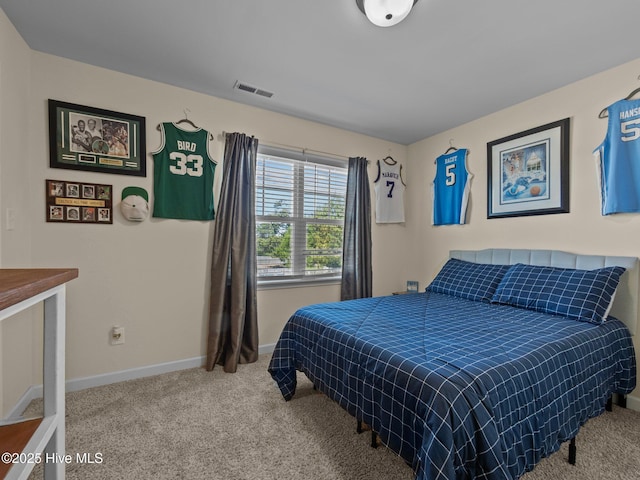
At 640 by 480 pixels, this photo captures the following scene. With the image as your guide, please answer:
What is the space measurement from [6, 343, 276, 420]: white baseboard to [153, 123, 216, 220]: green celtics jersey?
127cm

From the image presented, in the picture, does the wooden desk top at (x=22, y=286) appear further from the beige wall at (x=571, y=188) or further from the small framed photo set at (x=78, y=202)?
the beige wall at (x=571, y=188)

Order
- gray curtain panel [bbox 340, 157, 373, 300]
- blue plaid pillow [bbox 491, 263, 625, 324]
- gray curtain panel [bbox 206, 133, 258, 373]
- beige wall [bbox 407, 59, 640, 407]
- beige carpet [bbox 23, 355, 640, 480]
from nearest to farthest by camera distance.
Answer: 1. beige carpet [bbox 23, 355, 640, 480]
2. blue plaid pillow [bbox 491, 263, 625, 324]
3. beige wall [bbox 407, 59, 640, 407]
4. gray curtain panel [bbox 206, 133, 258, 373]
5. gray curtain panel [bbox 340, 157, 373, 300]

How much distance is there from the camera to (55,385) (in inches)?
35.8

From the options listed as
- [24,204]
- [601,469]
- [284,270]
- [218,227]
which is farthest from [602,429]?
[24,204]

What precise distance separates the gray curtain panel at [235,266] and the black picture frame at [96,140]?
0.70 metres

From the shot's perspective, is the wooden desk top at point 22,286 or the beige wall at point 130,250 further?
the beige wall at point 130,250

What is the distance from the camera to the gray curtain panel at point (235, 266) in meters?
2.58

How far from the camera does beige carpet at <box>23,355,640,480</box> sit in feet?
4.71

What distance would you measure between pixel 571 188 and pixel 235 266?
2.93 metres

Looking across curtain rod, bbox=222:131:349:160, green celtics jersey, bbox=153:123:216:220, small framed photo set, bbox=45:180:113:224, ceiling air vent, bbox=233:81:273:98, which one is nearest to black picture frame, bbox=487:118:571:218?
curtain rod, bbox=222:131:349:160

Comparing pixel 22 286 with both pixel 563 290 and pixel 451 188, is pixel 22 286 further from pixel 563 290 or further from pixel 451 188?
pixel 451 188

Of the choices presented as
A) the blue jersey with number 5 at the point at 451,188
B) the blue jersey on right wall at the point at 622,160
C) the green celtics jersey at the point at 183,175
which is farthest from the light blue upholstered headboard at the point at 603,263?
the green celtics jersey at the point at 183,175

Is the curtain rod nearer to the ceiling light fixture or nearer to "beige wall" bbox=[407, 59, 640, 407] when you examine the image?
"beige wall" bbox=[407, 59, 640, 407]

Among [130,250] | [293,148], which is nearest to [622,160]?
[293,148]
